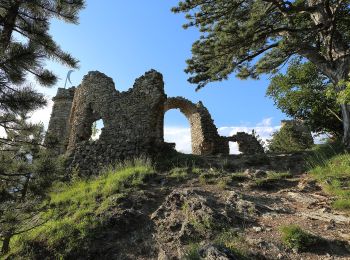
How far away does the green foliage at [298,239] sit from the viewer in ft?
16.0

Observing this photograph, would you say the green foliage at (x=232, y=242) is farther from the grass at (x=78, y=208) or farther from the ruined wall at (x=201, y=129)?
the ruined wall at (x=201, y=129)

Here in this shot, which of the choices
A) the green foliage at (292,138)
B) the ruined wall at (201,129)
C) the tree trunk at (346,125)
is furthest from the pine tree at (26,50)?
the green foliage at (292,138)

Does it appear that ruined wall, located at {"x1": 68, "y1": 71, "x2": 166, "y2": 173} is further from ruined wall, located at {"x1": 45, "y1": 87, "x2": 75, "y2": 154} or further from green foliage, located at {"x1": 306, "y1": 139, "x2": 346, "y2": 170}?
ruined wall, located at {"x1": 45, "y1": 87, "x2": 75, "y2": 154}

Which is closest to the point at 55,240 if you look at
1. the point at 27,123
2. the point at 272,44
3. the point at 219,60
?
the point at 27,123

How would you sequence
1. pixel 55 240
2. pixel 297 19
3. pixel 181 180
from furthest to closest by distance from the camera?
pixel 297 19, pixel 181 180, pixel 55 240

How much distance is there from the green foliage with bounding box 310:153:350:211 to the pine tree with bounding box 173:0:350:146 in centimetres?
212

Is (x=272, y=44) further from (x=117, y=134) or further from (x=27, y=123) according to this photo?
(x=27, y=123)

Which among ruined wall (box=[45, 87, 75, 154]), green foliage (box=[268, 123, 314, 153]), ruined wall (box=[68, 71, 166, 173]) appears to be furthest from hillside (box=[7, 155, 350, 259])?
green foliage (box=[268, 123, 314, 153])

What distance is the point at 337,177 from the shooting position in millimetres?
7469

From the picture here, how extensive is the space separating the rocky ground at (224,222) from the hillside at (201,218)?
16mm

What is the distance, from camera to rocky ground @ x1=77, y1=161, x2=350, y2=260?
4926 millimetres

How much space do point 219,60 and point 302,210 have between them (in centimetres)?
650

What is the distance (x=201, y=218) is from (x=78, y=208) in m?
2.99

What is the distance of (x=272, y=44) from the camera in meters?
11.8
